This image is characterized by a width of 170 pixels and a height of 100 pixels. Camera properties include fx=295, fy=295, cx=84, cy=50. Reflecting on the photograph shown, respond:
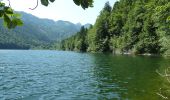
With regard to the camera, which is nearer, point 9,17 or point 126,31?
point 9,17

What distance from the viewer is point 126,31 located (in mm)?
119812

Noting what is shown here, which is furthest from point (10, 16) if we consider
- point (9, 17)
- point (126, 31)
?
point (126, 31)

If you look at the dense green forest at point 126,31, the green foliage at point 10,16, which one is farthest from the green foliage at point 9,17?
the dense green forest at point 126,31

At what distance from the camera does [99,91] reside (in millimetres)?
25047

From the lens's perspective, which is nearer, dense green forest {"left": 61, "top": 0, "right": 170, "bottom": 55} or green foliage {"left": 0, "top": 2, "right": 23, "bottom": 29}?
green foliage {"left": 0, "top": 2, "right": 23, "bottom": 29}

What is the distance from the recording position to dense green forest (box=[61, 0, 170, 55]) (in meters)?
101

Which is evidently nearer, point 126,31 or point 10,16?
point 10,16

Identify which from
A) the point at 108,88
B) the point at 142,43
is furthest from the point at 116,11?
the point at 108,88

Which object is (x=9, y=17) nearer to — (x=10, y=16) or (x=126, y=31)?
(x=10, y=16)

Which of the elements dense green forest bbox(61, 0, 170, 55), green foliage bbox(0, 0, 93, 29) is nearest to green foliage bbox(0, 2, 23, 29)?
green foliage bbox(0, 0, 93, 29)

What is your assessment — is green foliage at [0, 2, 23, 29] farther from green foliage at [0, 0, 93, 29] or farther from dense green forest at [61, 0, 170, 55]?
dense green forest at [61, 0, 170, 55]

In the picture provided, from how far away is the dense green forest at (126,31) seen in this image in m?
101

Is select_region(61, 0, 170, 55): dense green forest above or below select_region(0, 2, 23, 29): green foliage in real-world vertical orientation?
above

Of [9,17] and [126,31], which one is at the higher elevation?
[126,31]
